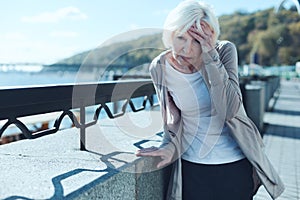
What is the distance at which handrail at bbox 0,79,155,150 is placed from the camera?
178cm

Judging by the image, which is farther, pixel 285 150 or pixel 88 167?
pixel 285 150

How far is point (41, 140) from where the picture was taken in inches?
114

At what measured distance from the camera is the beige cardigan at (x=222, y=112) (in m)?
1.90

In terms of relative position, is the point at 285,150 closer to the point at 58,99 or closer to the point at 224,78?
the point at 224,78

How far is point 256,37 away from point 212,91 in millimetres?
104205

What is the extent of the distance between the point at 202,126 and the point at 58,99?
810 millimetres

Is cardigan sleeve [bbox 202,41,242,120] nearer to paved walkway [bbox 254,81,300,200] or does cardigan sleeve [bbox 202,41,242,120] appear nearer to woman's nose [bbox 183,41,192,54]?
woman's nose [bbox 183,41,192,54]

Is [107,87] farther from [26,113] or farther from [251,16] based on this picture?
[251,16]

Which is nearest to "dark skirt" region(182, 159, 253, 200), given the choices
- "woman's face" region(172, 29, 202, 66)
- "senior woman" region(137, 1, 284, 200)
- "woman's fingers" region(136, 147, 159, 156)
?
"senior woman" region(137, 1, 284, 200)

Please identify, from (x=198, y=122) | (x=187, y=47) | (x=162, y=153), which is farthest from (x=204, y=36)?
(x=162, y=153)

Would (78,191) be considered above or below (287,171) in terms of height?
above

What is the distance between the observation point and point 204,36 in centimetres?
191

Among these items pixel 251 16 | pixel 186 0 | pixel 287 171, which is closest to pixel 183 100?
pixel 186 0

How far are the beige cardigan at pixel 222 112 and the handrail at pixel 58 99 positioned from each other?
0.51 m
